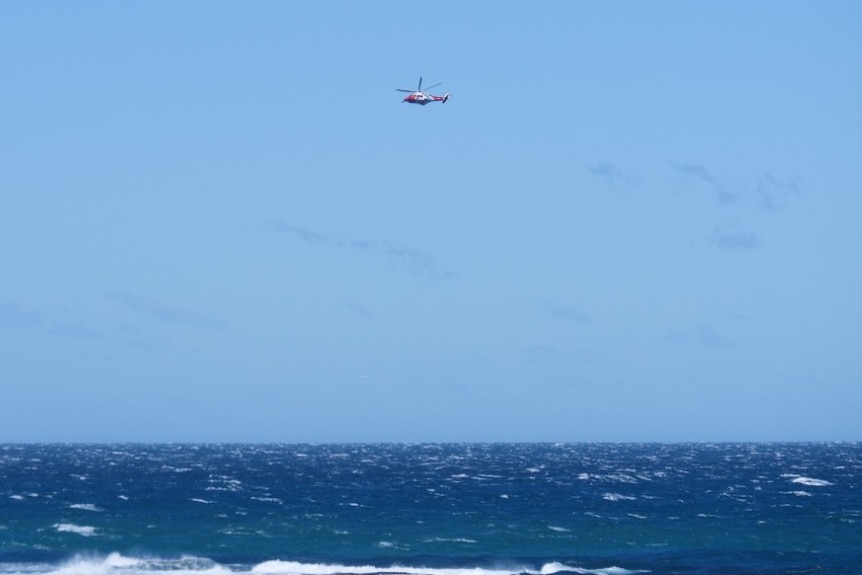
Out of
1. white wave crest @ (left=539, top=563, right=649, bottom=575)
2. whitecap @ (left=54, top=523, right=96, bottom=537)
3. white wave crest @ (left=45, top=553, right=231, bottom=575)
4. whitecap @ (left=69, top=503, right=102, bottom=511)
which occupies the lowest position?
white wave crest @ (left=45, top=553, right=231, bottom=575)

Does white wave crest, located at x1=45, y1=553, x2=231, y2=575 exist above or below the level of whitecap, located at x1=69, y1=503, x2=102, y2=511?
below

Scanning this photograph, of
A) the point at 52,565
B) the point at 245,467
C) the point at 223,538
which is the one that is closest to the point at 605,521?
the point at 223,538

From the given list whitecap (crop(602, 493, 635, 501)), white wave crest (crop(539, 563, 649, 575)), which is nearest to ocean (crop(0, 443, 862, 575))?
whitecap (crop(602, 493, 635, 501))

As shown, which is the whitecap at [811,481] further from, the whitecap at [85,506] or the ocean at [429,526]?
the whitecap at [85,506]

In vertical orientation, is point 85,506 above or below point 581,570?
below

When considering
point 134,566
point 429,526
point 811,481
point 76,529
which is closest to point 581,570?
point 429,526

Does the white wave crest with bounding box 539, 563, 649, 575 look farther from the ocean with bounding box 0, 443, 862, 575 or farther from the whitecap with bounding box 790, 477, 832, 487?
the whitecap with bounding box 790, 477, 832, 487

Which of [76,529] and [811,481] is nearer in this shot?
[76,529]

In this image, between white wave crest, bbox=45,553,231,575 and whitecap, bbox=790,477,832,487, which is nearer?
white wave crest, bbox=45,553,231,575

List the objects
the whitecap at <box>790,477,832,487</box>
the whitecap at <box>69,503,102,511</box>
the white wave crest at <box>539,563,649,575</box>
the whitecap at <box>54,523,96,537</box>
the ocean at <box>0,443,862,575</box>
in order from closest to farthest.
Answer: the white wave crest at <box>539,563,649,575</box>, the ocean at <box>0,443,862,575</box>, the whitecap at <box>54,523,96,537</box>, the whitecap at <box>69,503,102,511</box>, the whitecap at <box>790,477,832,487</box>

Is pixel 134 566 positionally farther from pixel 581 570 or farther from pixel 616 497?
pixel 616 497
